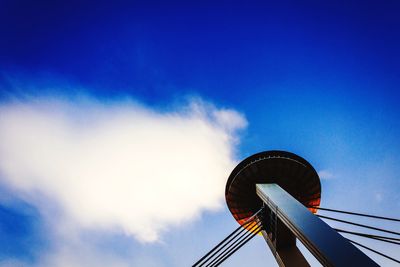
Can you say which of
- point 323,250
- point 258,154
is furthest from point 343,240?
point 258,154

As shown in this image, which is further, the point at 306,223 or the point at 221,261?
the point at 221,261

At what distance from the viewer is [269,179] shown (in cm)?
1009

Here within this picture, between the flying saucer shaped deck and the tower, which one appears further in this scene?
the flying saucer shaped deck

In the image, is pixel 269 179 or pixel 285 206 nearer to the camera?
pixel 285 206

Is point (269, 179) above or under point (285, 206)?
above

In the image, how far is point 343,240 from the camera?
5000 millimetres

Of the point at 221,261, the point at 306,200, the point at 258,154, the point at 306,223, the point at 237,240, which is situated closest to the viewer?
the point at 306,223

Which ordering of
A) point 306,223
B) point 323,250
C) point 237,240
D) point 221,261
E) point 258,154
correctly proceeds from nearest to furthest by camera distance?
point 323,250 < point 306,223 < point 221,261 < point 237,240 < point 258,154

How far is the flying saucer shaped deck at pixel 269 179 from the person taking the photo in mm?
9727

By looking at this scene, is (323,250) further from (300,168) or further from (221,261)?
(300,168)

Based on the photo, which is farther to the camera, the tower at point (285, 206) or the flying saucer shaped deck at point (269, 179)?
the flying saucer shaped deck at point (269, 179)

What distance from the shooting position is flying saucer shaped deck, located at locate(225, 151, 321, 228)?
383 inches

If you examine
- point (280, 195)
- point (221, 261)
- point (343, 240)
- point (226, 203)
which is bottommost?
point (343, 240)

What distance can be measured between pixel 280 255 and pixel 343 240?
13.0 ft
